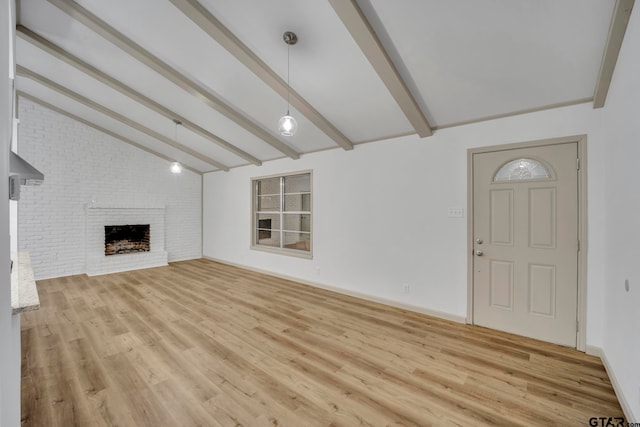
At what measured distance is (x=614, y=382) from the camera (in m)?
2.19

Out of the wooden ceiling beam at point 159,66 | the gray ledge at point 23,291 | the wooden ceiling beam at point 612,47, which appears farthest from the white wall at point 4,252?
the wooden ceiling beam at point 612,47

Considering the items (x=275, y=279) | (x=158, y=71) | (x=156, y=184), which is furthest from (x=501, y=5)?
(x=156, y=184)

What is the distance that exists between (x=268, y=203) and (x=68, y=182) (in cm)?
416

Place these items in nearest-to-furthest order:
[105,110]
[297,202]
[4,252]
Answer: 1. [4,252]
2. [105,110]
3. [297,202]

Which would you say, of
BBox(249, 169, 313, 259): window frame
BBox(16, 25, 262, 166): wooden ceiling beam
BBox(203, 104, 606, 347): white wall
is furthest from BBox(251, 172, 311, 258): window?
BBox(16, 25, 262, 166): wooden ceiling beam

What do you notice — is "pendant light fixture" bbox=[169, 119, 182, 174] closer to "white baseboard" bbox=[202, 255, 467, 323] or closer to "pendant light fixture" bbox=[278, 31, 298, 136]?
"white baseboard" bbox=[202, 255, 467, 323]

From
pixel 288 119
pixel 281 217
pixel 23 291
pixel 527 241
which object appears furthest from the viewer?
pixel 281 217

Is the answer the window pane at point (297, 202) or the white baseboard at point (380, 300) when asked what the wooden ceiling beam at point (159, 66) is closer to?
the window pane at point (297, 202)

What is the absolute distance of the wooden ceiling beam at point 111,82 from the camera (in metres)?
3.33

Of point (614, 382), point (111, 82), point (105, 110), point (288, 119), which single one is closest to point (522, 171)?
point (614, 382)

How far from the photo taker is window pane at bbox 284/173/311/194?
17.8ft

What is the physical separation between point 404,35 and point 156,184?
22.2ft

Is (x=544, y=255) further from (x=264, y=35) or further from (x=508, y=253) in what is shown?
(x=264, y=35)

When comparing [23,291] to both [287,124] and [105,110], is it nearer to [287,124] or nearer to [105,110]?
[287,124]
